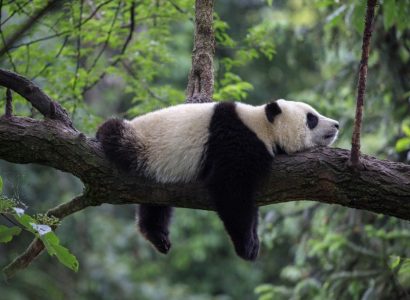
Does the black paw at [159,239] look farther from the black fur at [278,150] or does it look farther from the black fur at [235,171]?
the black fur at [278,150]

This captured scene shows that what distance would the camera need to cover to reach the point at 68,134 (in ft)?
12.8

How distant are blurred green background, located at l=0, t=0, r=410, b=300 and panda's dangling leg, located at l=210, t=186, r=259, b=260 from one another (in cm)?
104

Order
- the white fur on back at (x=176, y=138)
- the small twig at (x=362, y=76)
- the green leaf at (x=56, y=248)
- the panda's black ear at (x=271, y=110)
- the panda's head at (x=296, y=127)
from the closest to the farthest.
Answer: the green leaf at (x=56, y=248), the small twig at (x=362, y=76), the white fur on back at (x=176, y=138), the panda's head at (x=296, y=127), the panda's black ear at (x=271, y=110)

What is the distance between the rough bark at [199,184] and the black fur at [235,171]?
0.30 feet

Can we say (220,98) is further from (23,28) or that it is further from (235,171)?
(23,28)

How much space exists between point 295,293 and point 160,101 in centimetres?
283

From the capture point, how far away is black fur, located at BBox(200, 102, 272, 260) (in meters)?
4.04

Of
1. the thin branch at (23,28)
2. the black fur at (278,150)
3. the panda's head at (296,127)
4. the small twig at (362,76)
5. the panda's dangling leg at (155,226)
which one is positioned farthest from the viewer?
the panda's dangling leg at (155,226)

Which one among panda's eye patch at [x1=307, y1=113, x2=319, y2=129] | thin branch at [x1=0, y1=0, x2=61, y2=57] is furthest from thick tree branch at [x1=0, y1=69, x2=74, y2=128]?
panda's eye patch at [x1=307, y1=113, x2=319, y2=129]

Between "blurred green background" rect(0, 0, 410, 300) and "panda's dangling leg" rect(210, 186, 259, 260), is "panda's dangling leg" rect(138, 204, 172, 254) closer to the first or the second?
"panda's dangling leg" rect(210, 186, 259, 260)

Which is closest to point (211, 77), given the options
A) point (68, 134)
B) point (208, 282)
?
point (68, 134)

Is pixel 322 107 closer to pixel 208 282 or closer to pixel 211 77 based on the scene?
pixel 211 77

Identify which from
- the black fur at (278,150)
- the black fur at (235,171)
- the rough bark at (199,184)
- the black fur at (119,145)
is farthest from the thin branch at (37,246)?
the black fur at (278,150)

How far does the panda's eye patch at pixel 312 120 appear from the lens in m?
4.87
